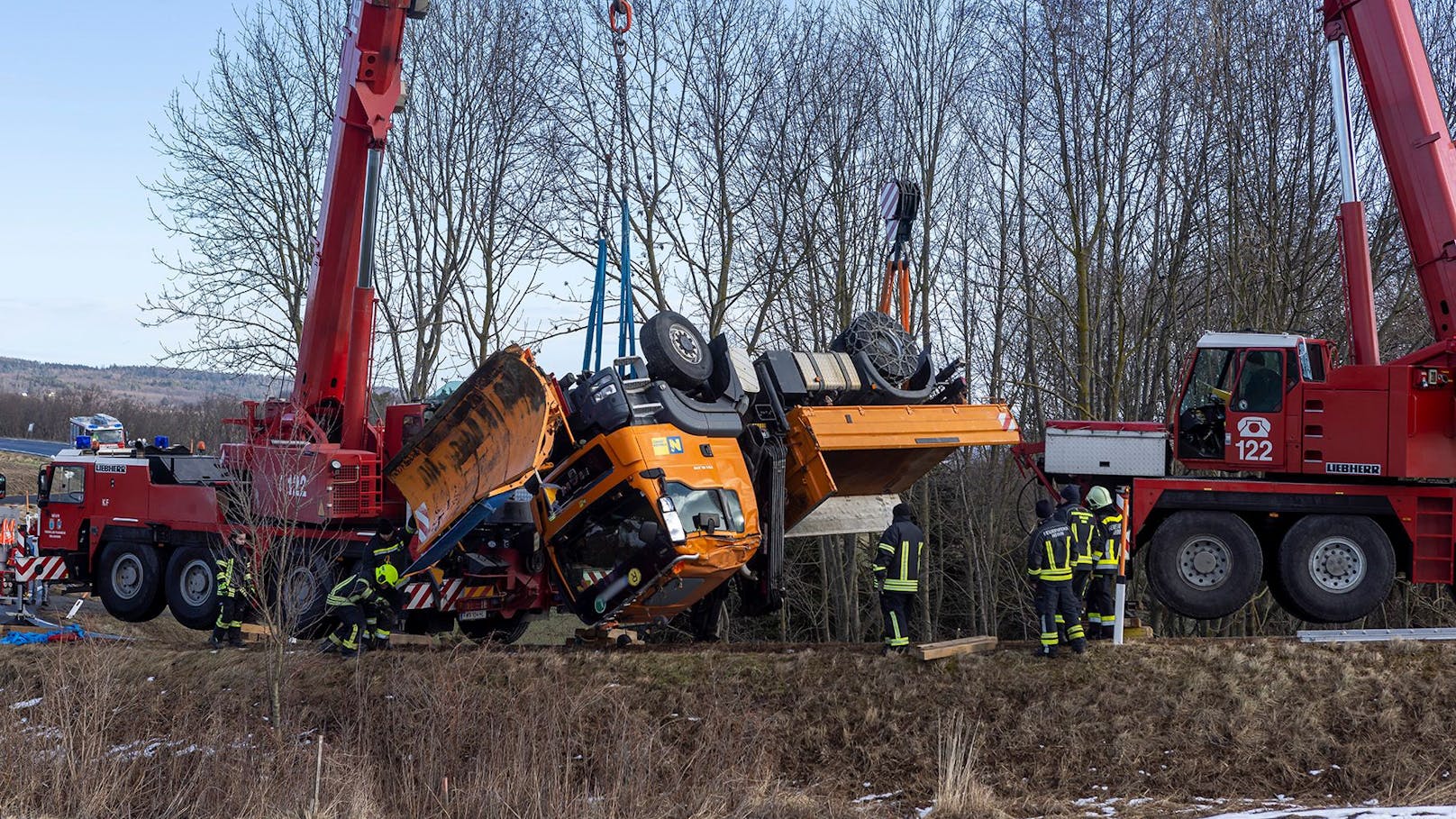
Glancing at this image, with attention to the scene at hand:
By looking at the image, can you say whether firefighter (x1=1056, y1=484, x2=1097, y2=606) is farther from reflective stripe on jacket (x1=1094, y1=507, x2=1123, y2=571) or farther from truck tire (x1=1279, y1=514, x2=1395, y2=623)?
truck tire (x1=1279, y1=514, x2=1395, y2=623)

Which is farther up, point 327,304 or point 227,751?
point 327,304

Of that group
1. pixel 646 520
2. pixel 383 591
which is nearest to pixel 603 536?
pixel 646 520

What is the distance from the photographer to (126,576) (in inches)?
590

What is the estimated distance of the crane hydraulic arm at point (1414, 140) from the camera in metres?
11.4

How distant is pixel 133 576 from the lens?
14.9 meters

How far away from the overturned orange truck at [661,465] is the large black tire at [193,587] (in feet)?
8.61

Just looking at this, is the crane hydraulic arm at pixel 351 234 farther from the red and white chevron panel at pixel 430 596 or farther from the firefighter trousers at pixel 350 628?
the firefighter trousers at pixel 350 628

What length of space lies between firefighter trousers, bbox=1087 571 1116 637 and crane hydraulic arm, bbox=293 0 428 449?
25.8 feet

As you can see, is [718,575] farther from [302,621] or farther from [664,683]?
[302,621]

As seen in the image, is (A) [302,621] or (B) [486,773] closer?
(B) [486,773]

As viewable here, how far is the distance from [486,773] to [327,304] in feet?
20.2

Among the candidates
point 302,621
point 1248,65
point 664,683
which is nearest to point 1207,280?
point 1248,65

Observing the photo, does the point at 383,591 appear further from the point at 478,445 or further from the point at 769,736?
the point at 769,736

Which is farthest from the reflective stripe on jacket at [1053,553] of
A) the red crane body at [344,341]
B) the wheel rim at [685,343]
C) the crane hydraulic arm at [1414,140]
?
the red crane body at [344,341]
